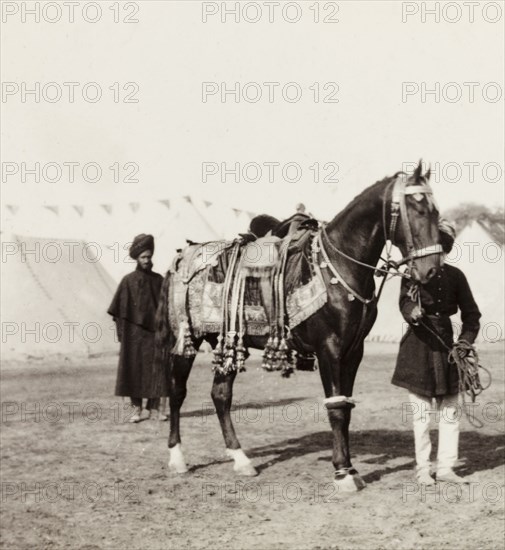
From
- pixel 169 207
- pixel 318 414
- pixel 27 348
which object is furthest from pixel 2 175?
pixel 318 414

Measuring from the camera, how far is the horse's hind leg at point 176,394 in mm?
6718

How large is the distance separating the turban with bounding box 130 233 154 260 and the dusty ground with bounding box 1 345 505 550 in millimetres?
2032

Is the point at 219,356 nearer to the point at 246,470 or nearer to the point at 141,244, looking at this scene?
the point at 246,470

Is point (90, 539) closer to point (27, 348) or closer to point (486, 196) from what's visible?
point (27, 348)

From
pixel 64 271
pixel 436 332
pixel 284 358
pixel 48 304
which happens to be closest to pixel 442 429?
pixel 436 332

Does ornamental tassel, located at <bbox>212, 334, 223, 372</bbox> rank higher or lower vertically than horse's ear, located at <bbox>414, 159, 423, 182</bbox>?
lower

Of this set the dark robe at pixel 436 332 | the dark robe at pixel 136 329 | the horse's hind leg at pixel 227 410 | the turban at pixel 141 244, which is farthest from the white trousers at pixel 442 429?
the dark robe at pixel 136 329

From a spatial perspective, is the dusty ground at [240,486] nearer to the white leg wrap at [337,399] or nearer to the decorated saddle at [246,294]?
the white leg wrap at [337,399]

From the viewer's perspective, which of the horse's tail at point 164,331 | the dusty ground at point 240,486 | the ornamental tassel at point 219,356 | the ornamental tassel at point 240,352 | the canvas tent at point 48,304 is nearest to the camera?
the dusty ground at point 240,486

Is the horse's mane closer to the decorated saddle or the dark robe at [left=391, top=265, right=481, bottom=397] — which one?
the decorated saddle

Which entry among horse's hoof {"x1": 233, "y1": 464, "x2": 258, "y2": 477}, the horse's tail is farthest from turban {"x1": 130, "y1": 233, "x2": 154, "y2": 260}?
horse's hoof {"x1": 233, "y1": 464, "x2": 258, "y2": 477}

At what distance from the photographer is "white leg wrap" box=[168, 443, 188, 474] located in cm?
657

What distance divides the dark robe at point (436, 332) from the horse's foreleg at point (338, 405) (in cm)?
54

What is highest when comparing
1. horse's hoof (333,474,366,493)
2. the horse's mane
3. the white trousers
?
the horse's mane
